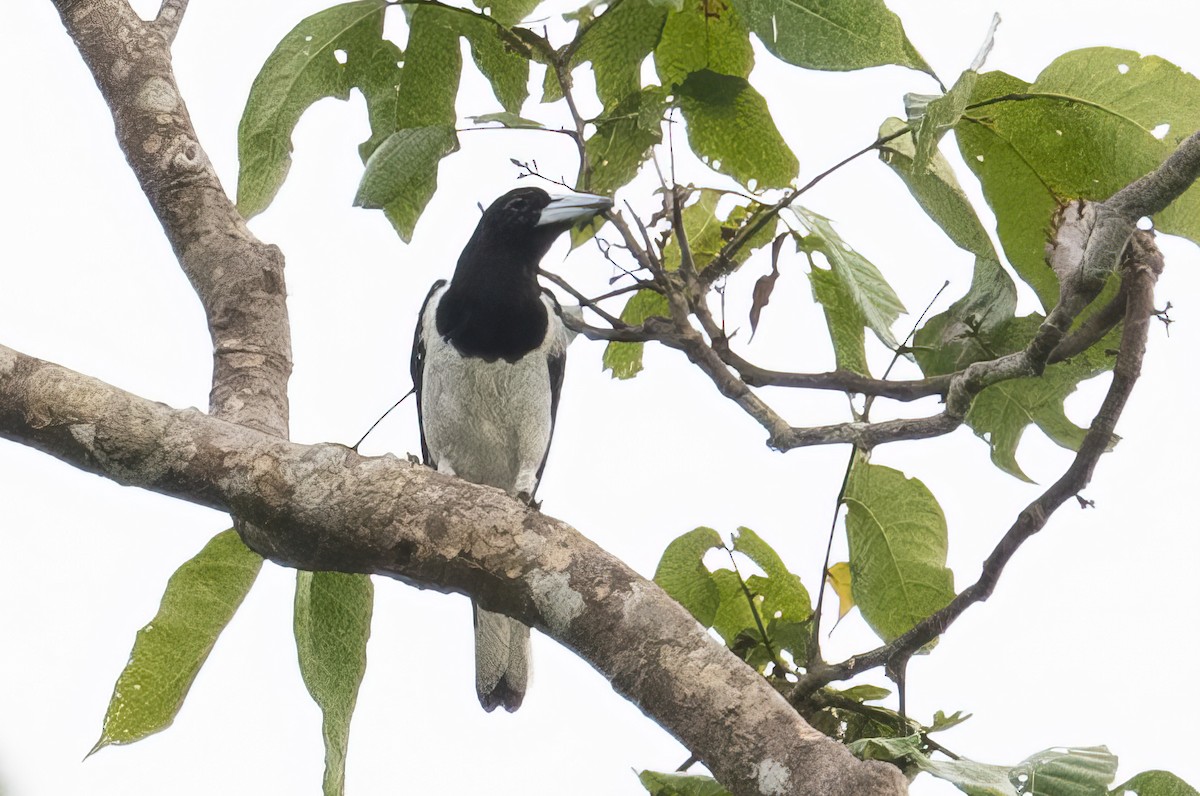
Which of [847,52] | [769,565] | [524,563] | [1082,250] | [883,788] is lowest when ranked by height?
[883,788]

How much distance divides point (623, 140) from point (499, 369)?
0.97 metres

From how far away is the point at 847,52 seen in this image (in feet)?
6.66

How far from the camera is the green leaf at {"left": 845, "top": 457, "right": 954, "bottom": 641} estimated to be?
237cm

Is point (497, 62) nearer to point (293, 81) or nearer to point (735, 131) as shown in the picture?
point (293, 81)

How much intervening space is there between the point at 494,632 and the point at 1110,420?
69.1 inches

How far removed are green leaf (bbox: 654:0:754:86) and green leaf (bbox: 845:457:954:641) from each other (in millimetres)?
Result: 804

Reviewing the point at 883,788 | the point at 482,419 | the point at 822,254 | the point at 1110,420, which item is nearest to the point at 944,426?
the point at 1110,420

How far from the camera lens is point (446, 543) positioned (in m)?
2.00

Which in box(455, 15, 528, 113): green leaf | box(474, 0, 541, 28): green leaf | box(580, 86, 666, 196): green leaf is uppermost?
box(455, 15, 528, 113): green leaf

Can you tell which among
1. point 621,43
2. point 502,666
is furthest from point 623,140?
point 502,666

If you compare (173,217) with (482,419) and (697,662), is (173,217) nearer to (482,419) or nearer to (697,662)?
(482,419)

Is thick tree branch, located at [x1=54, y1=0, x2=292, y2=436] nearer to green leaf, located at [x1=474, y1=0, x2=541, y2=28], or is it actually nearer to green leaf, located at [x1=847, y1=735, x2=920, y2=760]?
green leaf, located at [x1=474, y1=0, x2=541, y2=28]

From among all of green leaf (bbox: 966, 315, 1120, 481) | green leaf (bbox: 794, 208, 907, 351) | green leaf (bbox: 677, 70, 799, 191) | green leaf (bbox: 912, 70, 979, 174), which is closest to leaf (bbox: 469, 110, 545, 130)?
green leaf (bbox: 677, 70, 799, 191)

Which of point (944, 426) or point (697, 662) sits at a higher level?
point (944, 426)
